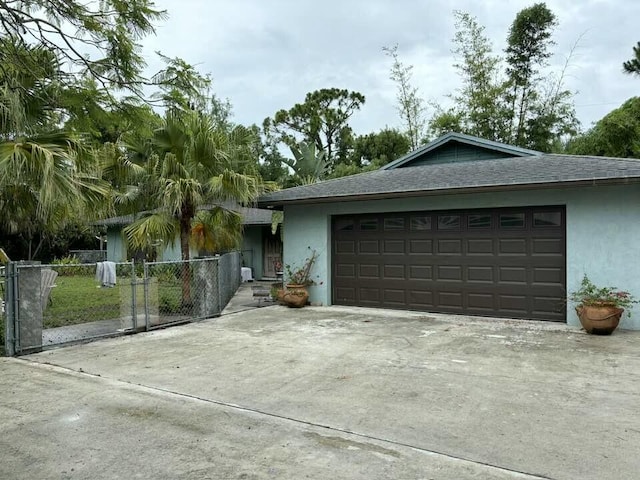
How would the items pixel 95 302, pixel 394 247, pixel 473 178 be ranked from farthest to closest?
pixel 95 302 < pixel 394 247 < pixel 473 178

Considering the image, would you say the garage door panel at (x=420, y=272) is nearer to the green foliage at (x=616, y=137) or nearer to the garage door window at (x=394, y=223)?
the garage door window at (x=394, y=223)

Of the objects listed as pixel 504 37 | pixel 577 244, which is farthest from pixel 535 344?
pixel 504 37

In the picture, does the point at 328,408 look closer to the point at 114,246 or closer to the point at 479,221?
the point at 479,221

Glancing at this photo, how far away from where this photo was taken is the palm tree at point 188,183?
30.8ft

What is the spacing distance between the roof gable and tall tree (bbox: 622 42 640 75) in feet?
28.9

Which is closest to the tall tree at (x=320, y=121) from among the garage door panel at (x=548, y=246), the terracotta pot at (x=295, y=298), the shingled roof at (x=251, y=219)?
the shingled roof at (x=251, y=219)

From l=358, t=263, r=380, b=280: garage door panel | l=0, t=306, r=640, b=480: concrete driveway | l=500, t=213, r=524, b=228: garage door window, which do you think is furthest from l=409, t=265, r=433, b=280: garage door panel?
l=0, t=306, r=640, b=480: concrete driveway

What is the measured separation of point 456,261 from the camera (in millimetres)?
9844

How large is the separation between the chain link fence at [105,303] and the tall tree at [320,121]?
81.4ft

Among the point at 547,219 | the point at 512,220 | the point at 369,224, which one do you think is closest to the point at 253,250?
the point at 369,224

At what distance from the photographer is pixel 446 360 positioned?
6164 mm

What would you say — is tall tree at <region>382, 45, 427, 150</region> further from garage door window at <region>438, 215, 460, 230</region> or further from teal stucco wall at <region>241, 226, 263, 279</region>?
garage door window at <region>438, 215, 460, 230</region>

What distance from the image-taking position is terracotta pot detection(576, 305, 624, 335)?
7652mm

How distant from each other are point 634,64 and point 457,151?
9.27m
